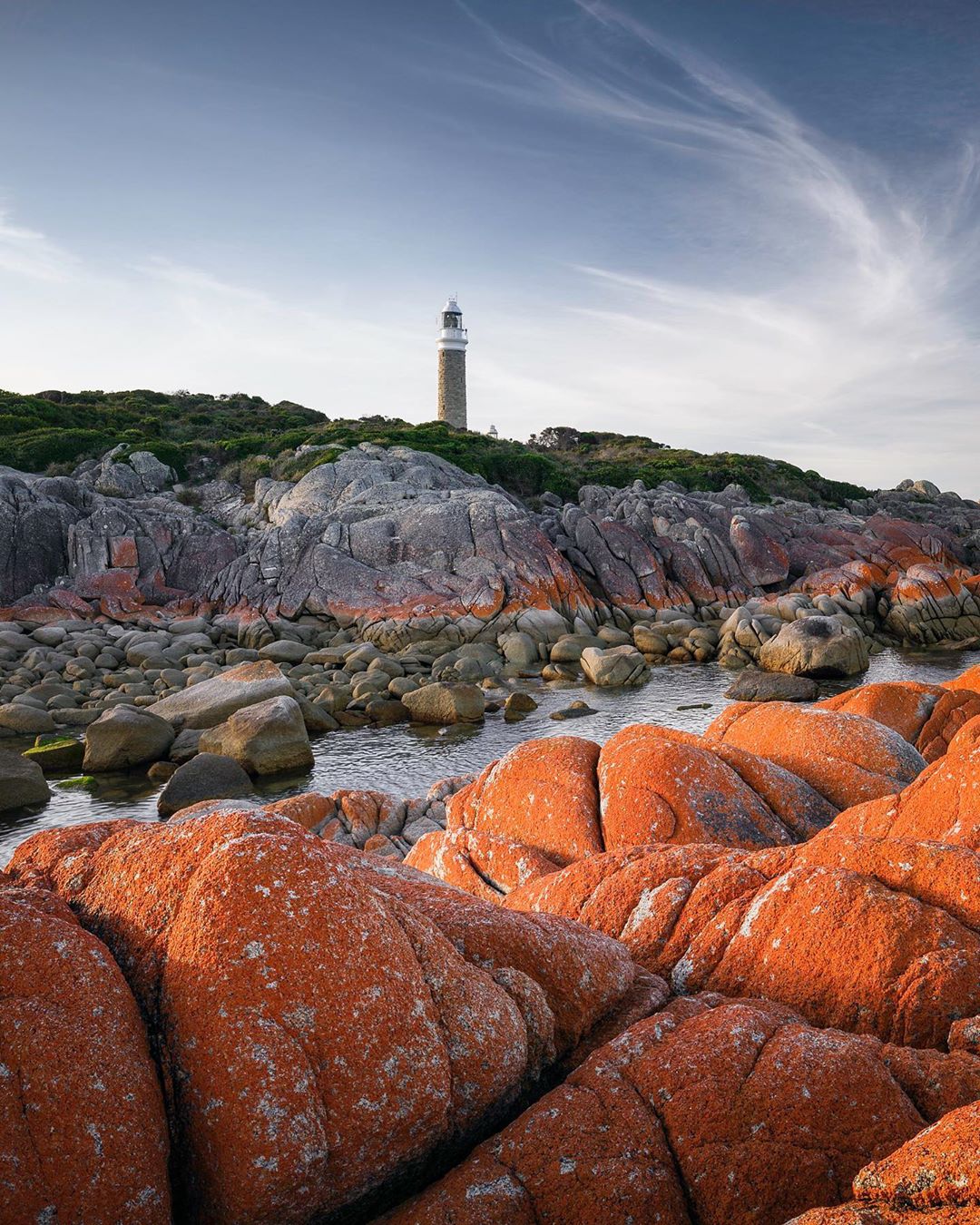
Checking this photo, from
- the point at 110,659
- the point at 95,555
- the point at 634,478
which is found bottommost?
the point at 110,659

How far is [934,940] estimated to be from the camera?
5887 mm

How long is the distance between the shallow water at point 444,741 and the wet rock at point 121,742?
0.47m

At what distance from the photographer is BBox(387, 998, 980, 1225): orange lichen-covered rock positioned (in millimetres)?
4391

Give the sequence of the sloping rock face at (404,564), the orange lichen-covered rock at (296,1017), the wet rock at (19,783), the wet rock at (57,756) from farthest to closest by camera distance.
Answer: the sloping rock face at (404,564) → the wet rock at (57,756) → the wet rock at (19,783) → the orange lichen-covered rock at (296,1017)

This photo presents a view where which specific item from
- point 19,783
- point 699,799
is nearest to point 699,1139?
point 699,799

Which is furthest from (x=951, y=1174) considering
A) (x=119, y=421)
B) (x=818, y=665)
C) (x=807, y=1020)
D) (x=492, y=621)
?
(x=119, y=421)

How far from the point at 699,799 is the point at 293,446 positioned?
64409 millimetres

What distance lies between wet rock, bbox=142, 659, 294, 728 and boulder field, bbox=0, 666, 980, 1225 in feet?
68.2

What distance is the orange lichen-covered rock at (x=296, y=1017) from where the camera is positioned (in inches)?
169

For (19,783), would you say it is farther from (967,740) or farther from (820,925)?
(967,740)

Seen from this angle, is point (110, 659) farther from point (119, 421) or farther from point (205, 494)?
point (119, 421)

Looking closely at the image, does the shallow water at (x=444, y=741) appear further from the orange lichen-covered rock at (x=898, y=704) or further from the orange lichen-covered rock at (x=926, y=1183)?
the orange lichen-covered rock at (x=926, y=1183)

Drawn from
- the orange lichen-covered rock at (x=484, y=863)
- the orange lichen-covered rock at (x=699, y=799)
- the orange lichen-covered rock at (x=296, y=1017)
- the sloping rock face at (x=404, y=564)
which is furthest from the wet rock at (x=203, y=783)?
the sloping rock face at (x=404, y=564)

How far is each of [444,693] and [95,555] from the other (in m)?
28.6
